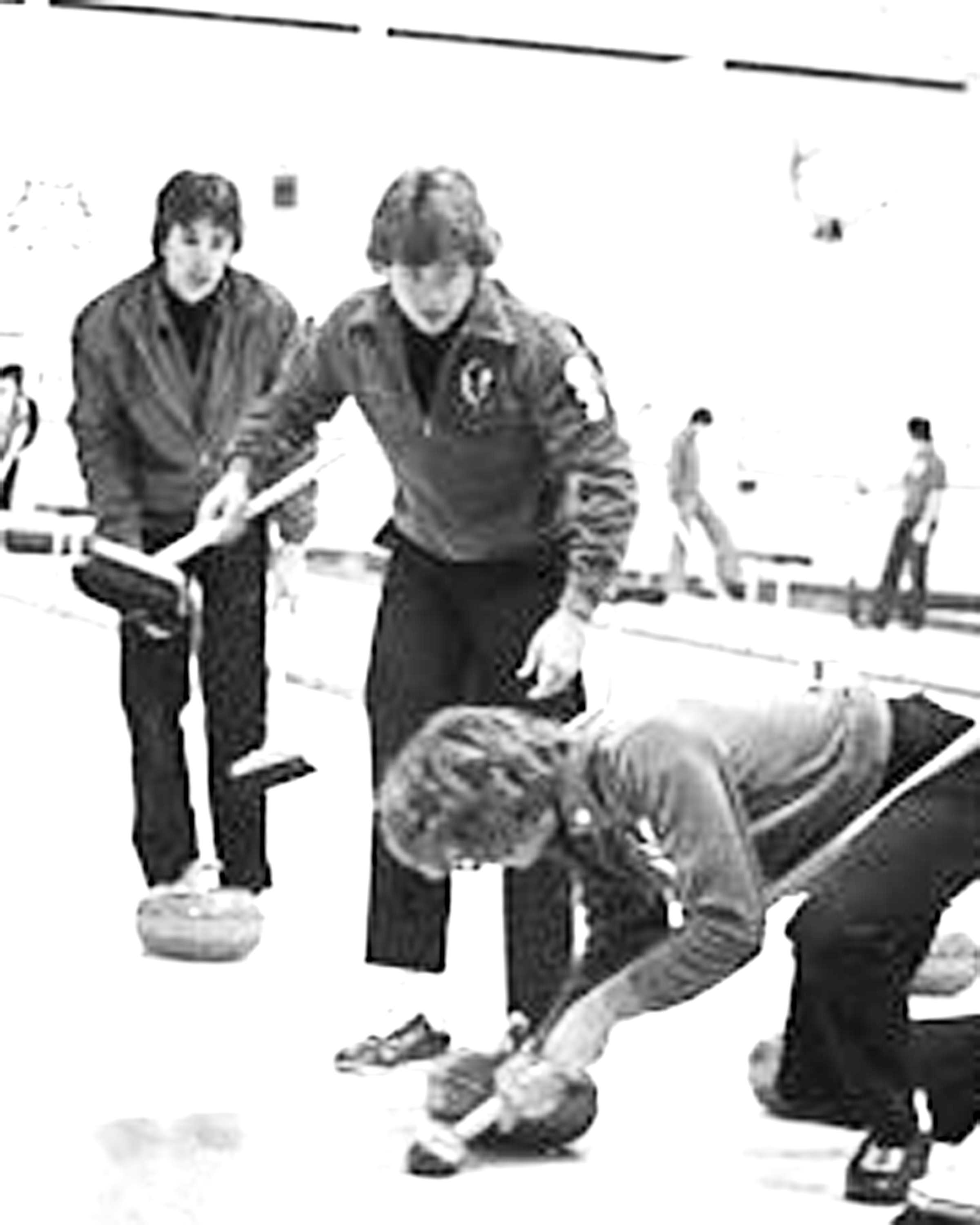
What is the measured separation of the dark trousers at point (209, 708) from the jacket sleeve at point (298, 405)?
570 millimetres

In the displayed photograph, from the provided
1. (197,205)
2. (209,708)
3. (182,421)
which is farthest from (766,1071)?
(197,205)

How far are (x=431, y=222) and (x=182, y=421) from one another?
1.39 metres

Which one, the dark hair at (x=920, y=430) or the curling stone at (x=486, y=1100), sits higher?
the curling stone at (x=486, y=1100)

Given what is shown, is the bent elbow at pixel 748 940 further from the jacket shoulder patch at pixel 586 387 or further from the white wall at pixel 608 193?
the white wall at pixel 608 193

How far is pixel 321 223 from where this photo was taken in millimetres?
22562

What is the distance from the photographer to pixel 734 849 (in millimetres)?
3041

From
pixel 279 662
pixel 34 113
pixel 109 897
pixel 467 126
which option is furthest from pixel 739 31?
pixel 109 897

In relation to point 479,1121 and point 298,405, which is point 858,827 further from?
point 298,405

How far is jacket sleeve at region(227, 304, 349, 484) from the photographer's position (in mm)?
4145

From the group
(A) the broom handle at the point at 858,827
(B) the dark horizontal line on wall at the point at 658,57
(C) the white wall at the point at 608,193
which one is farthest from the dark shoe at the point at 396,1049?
(B) the dark horizontal line on wall at the point at 658,57

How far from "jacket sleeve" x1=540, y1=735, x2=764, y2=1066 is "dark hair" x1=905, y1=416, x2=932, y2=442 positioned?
611 inches

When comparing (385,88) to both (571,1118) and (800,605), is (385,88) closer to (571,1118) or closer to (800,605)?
(800,605)

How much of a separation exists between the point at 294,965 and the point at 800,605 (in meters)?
16.2

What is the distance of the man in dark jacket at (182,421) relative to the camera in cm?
502
